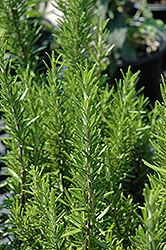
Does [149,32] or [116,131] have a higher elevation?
[116,131]

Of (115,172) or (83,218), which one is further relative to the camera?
(115,172)

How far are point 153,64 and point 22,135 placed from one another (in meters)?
1.52

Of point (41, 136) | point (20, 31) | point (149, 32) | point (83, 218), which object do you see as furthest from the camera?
point (149, 32)

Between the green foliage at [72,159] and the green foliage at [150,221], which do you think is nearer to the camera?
the green foliage at [150,221]

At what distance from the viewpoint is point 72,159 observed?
44 cm

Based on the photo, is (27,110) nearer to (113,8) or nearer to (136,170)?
(136,170)

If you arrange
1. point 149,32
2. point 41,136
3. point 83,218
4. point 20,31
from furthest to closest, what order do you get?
point 149,32, point 20,31, point 41,136, point 83,218

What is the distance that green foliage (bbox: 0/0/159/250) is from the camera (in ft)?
1.38

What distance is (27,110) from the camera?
0.59 m

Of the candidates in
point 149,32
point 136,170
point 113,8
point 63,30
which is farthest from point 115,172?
point 149,32

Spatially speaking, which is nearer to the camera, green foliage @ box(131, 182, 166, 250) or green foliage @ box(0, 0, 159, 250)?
green foliage @ box(131, 182, 166, 250)

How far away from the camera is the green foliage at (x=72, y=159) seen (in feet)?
1.38

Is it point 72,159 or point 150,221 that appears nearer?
point 150,221

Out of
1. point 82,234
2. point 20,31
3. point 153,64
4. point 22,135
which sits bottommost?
point 153,64
